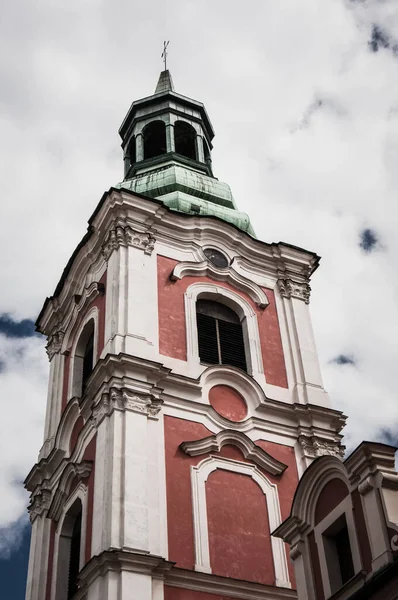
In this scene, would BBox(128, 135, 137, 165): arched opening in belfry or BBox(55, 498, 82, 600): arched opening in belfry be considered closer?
BBox(55, 498, 82, 600): arched opening in belfry

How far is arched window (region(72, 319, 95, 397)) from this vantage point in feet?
78.9

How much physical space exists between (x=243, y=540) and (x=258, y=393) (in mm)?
3974

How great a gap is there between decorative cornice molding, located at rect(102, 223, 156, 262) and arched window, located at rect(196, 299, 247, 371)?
6.40 ft

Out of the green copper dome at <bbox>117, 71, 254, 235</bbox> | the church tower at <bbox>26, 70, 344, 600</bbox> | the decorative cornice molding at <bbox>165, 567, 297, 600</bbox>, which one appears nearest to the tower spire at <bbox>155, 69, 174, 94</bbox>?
the green copper dome at <bbox>117, 71, 254, 235</bbox>

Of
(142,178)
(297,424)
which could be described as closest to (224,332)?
(297,424)

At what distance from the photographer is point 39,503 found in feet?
74.4

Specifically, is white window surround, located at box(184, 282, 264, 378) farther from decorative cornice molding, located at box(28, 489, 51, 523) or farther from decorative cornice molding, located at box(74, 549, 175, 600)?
decorative cornice molding, located at box(74, 549, 175, 600)

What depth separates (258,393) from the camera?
22453mm

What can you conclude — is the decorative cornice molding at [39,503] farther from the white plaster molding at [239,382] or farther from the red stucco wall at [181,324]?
the white plaster molding at [239,382]

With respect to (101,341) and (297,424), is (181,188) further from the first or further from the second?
(297,424)

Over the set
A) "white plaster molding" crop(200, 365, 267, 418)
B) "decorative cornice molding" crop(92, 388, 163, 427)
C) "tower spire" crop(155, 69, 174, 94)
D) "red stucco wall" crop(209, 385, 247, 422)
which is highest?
"tower spire" crop(155, 69, 174, 94)

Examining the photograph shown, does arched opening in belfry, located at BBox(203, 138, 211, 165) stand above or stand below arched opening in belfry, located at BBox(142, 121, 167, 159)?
below

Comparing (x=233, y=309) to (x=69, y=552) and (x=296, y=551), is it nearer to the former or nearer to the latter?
(x=69, y=552)

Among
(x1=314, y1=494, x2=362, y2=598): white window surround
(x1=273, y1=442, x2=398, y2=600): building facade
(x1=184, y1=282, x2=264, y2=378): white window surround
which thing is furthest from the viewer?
(x1=184, y1=282, x2=264, y2=378): white window surround
